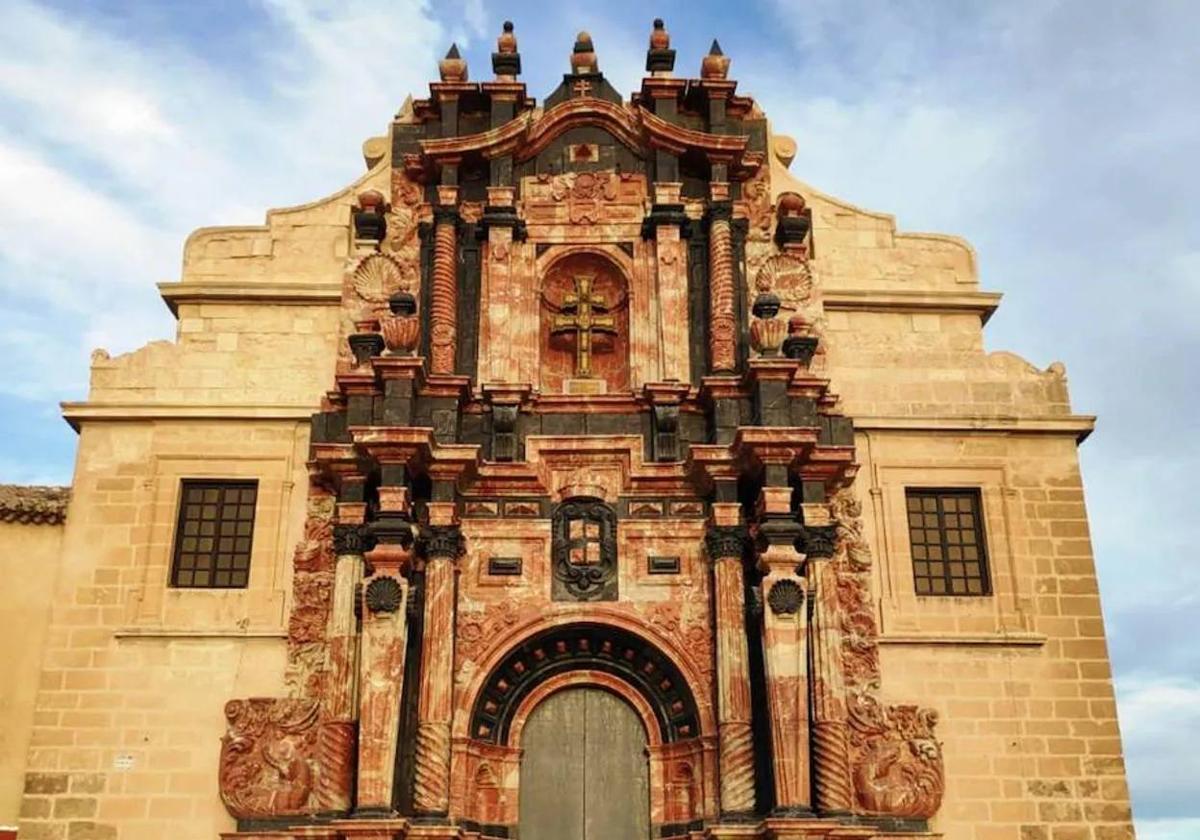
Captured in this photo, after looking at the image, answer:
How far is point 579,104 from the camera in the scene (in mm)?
17656

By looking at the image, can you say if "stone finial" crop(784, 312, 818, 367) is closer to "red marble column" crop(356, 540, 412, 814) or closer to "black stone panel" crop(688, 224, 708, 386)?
"black stone panel" crop(688, 224, 708, 386)

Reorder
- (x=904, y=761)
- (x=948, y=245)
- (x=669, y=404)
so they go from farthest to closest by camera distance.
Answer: (x=948, y=245)
(x=669, y=404)
(x=904, y=761)

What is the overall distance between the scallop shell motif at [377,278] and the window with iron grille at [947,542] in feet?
22.6

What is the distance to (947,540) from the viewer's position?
16016 millimetres

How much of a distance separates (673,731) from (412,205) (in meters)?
7.49

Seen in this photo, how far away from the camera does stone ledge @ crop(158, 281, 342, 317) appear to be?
Answer: 16891 millimetres

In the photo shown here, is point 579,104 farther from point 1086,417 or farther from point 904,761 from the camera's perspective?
point 904,761

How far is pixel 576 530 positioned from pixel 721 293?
3.49 meters

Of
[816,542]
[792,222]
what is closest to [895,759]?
[816,542]

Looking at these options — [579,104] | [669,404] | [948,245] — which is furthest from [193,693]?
[948,245]

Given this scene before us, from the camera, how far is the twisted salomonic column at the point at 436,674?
1415cm

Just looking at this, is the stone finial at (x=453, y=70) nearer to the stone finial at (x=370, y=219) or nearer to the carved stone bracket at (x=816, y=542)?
the stone finial at (x=370, y=219)

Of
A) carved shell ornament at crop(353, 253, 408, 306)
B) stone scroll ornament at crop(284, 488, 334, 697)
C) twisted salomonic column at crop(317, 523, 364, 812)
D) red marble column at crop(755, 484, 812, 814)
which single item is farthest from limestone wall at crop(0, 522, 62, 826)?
red marble column at crop(755, 484, 812, 814)

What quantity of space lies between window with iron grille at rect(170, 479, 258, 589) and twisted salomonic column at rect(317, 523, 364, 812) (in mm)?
1407
